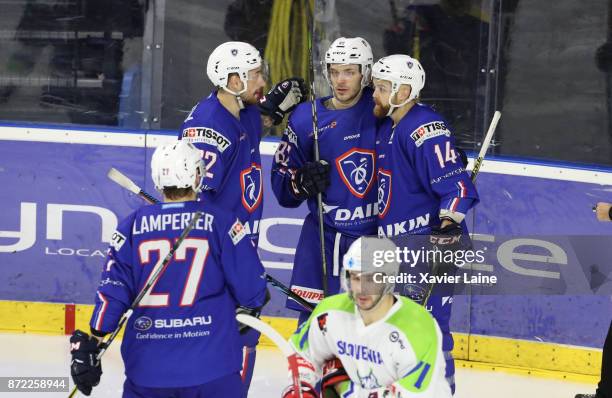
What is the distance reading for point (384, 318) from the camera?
3.30 metres

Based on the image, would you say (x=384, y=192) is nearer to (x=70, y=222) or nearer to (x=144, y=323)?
(x=144, y=323)

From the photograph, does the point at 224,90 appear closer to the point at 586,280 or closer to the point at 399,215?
the point at 399,215

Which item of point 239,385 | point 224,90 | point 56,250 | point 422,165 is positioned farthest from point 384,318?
point 56,250

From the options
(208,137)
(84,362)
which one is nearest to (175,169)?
(84,362)

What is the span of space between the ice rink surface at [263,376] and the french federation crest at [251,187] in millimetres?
1019

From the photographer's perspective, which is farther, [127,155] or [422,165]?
[127,155]

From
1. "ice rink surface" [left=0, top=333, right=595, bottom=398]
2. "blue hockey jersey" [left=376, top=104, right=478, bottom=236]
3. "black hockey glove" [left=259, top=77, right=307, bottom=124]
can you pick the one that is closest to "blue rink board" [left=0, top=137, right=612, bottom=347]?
"ice rink surface" [left=0, top=333, right=595, bottom=398]

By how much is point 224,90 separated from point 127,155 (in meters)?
1.49

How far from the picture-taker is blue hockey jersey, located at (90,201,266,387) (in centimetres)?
343

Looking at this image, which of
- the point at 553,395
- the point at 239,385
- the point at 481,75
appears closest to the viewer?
the point at 239,385

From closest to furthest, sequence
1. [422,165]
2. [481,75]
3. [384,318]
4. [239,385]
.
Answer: [384,318], [239,385], [422,165], [481,75]

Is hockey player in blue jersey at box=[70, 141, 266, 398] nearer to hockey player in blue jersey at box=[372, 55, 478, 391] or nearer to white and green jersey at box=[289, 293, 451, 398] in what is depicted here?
white and green jersey at box=[289, 293, 451, 398]

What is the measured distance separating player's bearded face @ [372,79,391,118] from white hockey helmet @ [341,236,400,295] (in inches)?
46.0

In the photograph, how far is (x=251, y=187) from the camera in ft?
14.9
